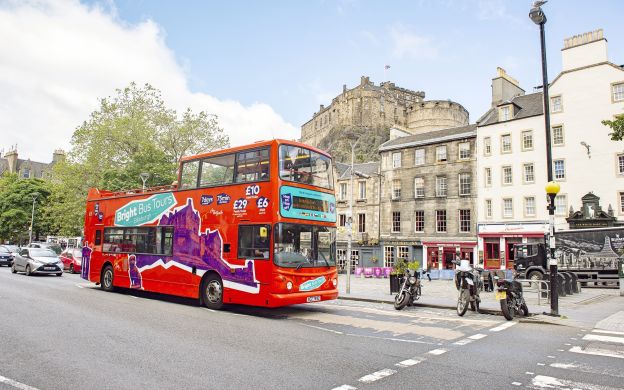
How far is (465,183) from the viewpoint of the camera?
37.7 metres

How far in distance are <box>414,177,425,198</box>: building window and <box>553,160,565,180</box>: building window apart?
1088cm

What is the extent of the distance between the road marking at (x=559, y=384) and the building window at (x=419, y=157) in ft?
116

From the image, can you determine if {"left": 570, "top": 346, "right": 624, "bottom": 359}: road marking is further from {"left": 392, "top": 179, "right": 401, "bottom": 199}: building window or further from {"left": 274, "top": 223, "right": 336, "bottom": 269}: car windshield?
{"left": 392, "top": 179, "right": 401, "bottom": 199}: building window

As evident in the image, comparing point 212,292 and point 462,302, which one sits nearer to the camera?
point 462,302

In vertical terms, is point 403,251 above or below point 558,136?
below

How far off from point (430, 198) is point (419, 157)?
164 inches

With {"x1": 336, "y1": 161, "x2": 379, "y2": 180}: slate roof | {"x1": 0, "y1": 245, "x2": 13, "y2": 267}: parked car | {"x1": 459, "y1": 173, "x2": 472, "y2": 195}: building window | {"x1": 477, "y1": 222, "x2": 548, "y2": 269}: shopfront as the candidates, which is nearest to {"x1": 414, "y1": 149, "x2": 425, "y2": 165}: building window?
{"x1": 459, "y1": 173, "x2": 472, "y2": 195}: building window

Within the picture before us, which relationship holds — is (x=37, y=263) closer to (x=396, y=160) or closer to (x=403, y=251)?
(x=403, y=251)


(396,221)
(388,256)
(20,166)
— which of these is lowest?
(388,256)

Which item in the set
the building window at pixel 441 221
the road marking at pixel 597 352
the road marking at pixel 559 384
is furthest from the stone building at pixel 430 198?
the road marking at pixel 559 384

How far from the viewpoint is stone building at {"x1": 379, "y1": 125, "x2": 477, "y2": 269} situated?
37.5 meters

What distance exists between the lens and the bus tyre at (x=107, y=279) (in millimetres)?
17061

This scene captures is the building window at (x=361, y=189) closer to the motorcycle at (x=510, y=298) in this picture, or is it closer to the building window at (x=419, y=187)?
the building window at (x=419, y=187)

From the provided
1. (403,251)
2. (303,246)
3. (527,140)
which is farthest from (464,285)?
(403,251)
